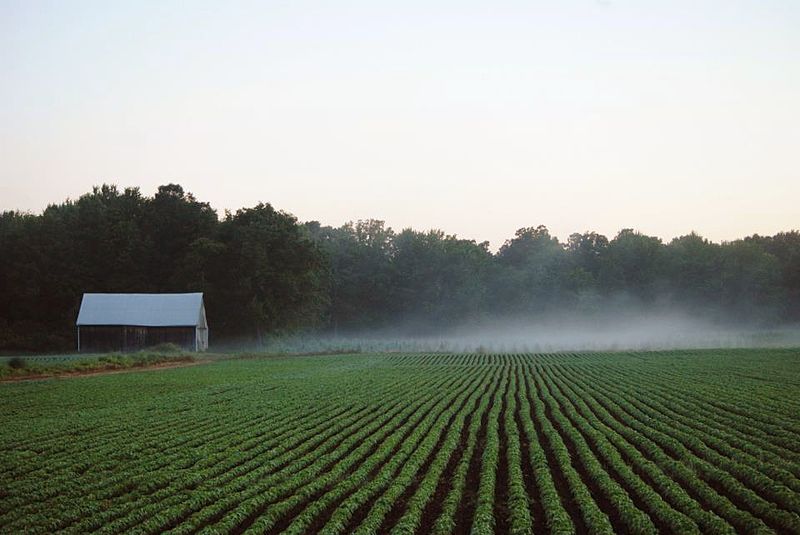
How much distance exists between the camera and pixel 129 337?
2378 inches

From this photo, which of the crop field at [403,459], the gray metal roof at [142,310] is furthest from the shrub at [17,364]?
the gray metal roof at [142,310]

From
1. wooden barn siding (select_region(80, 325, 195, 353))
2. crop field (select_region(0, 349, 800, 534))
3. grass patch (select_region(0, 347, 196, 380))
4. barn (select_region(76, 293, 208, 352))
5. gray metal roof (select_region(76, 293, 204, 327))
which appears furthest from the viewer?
gray metal roof (select_region(76, 293, 204, 327))

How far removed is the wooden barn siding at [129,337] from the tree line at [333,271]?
8843mm

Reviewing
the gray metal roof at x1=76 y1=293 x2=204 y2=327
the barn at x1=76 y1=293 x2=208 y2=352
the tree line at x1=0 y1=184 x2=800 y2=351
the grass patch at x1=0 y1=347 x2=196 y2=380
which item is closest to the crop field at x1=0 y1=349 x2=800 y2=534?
the grass patch at x1=0 y1=347 x2=196 y2=380

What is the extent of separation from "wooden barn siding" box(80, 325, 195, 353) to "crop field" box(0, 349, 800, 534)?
31.2 meters

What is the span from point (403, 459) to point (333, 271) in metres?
99.9

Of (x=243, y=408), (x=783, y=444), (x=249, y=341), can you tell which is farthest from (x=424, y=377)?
(x=249, y=341)

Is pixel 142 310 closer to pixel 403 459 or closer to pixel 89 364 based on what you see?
pixel 89 364

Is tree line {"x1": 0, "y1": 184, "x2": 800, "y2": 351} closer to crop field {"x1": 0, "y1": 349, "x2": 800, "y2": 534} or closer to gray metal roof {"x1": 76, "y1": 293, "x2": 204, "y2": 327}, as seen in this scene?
gray metal roof {"x1": 76, "y1": 293, "x2": 204, "y2": 327}

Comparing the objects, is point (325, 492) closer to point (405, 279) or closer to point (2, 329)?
point (2, 329)

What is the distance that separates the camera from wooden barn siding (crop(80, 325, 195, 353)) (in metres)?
60.4

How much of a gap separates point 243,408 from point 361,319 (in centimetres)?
8967

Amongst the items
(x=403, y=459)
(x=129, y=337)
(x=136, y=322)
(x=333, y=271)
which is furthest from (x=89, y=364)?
(x=333, y=271)

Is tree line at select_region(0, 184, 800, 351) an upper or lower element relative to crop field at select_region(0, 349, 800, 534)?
upper
